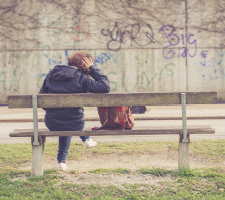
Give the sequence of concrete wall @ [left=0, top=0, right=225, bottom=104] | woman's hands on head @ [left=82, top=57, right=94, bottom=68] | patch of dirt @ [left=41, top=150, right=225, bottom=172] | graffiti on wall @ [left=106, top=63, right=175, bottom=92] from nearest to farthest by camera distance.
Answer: woman's hands on head @ [left=82, top=57, right=94, bottom=68], patch of dirt @ [left=41, top=150, right=225, bottom=172], concrete wall @ [left=0, top=0, right=225, bottom=104], graffiti on wall @ [left=106, top=63, right=175, bottom=92]

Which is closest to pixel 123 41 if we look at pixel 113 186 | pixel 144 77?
pixel 144 77

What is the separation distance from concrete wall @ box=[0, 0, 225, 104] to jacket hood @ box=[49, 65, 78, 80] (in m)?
11.0

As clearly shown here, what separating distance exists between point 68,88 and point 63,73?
0.66 feet

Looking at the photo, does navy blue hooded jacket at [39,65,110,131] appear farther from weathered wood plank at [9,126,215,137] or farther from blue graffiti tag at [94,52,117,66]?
blue graffiti tag at [94,52,117,66]

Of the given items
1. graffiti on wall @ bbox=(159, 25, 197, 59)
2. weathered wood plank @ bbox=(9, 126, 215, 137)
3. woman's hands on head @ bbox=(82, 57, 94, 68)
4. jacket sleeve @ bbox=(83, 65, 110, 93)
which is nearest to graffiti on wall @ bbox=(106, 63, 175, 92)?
graffiti on wall @ bbox=(159, 25, 197, 59)

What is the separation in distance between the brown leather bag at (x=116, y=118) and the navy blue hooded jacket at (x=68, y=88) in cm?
26

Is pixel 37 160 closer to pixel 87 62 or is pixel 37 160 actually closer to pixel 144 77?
pixel 87 62

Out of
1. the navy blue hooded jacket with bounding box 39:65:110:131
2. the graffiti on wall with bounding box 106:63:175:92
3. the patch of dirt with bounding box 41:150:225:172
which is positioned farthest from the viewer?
the graffiti on wall with bounding box 106:63:175:92

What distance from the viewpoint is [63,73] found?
3566 mm

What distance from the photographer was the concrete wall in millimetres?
14484

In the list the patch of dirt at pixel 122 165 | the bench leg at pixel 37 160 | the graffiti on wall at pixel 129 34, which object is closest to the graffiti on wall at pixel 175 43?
the graffiti on wall at pixel 129 34

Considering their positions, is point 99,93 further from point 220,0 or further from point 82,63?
point 220,0

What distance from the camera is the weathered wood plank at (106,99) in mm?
3453

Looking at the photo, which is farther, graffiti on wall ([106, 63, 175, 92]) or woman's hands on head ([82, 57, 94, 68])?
graffiti on wall ([106, 63, 175, 92])
